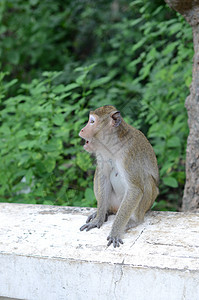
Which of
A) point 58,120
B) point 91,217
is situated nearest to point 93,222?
point 91,217

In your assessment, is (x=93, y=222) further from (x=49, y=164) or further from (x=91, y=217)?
(x=49, y=164)

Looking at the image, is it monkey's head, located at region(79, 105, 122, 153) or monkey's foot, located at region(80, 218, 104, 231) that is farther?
monkey's foot, located at region(80, 218, 104, 231)

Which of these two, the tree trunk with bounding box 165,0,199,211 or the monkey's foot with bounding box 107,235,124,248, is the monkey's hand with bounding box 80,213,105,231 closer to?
the monkey's foot with bounding box 107,235,124,248

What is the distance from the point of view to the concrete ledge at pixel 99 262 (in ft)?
7.80

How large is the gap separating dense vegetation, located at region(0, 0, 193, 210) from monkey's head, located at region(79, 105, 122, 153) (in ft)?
3.66

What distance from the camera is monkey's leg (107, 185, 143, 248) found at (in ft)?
9.55

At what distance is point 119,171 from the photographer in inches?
121

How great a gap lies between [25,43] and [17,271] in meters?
6.51

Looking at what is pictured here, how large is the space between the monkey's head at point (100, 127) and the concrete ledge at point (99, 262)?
63cm

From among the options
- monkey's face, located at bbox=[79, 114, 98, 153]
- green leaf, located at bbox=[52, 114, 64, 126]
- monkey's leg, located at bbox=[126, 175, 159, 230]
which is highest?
monkey's face, located at bbox=[79, 114, 98, 153]

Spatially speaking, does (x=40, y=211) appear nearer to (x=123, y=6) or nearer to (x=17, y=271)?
(x=17, y=271)

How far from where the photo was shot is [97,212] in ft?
10.6

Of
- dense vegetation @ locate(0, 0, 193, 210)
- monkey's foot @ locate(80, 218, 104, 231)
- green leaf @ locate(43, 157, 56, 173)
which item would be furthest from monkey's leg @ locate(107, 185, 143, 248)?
green leaf @ locate(43, 157, 56, 173)

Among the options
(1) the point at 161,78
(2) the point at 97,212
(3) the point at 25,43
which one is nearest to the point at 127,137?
(2) the point at 97,212
